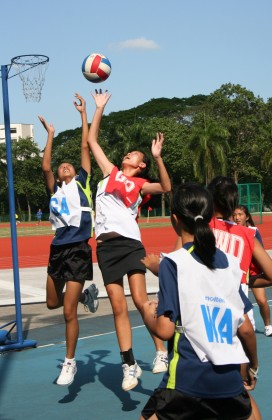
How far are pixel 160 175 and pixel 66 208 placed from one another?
1183mm

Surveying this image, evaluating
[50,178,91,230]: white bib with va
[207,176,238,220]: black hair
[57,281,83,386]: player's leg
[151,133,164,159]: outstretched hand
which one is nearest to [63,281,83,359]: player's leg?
[57,281,83,386]: player's leg

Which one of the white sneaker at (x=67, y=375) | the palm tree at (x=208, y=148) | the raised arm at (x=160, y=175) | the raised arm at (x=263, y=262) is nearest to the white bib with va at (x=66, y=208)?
the raised arm at (x=160, y=175)

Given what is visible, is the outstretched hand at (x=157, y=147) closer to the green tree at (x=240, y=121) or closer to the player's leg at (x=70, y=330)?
the player's leg at (x=70, y=330)

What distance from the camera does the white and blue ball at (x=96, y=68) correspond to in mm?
7359

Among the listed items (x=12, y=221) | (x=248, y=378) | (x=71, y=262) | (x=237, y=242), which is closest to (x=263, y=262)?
(x=237, y=242)

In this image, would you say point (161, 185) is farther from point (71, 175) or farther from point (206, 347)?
point (206, 347)

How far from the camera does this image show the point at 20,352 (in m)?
7.88

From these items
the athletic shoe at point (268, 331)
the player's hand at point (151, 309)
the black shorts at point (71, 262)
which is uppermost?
the player's hand at point (151, 309)

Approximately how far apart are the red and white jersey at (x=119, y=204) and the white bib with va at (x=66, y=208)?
405mm

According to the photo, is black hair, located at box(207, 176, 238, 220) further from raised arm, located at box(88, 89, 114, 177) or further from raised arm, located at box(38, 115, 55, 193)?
raised arm, located at box(38, 115, 55, 193)

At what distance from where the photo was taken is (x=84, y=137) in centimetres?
656

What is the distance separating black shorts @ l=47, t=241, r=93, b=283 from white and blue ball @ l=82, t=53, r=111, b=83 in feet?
6.33

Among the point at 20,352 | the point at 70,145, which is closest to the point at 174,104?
the point at 70,145

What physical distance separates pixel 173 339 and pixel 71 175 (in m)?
3.76
